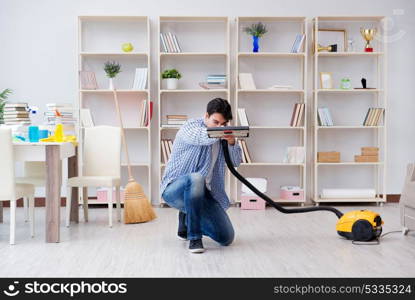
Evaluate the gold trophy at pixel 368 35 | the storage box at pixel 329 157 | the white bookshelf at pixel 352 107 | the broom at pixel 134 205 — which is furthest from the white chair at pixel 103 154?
the gold trophy at pixel 368 35

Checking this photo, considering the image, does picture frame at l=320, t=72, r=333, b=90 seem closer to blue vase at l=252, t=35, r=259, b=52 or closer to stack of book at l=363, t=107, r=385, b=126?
stack of book at l=363, t=107, r=385, b=126

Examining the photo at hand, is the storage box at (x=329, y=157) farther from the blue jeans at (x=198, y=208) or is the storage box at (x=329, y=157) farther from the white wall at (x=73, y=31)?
the blue jeans at (x=198, y=208)

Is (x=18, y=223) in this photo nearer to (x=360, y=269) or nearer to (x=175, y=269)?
(x=175, y=269)

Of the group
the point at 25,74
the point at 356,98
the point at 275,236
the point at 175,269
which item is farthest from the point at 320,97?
the point at 175,269

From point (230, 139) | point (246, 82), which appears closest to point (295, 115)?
point (246, 82)

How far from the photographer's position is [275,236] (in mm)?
4742

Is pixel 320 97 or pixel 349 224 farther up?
pixel 320 97

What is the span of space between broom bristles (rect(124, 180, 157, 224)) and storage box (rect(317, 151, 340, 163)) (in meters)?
2.12

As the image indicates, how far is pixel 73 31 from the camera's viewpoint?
22.2 feet

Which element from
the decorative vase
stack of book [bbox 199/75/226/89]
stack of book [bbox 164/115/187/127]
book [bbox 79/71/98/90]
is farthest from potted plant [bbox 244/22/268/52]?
book [bbox 79/71/98/90]

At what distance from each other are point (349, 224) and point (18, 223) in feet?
9.34

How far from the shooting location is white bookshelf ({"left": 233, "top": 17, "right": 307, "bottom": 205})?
6.87 metres

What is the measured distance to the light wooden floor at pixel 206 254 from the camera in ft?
11.6

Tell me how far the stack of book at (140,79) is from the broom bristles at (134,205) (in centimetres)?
146
